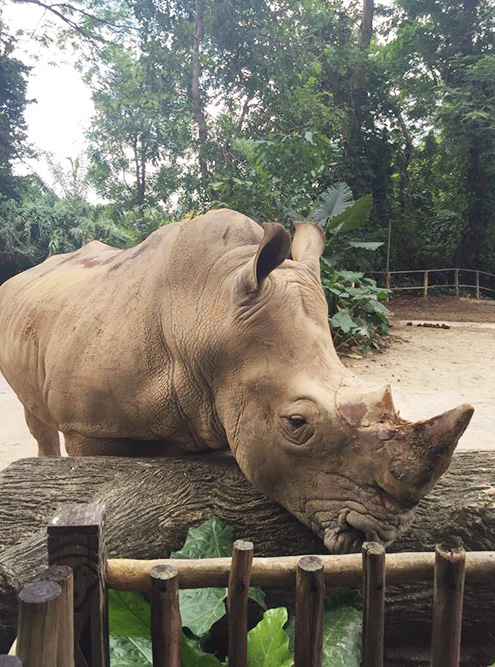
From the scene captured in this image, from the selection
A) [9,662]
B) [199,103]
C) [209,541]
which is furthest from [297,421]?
[199,103]

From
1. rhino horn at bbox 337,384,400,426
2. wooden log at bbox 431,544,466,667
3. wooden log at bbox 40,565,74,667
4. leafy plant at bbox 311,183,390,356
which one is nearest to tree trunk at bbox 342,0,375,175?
leafy plant at bbox 311,183,390,356

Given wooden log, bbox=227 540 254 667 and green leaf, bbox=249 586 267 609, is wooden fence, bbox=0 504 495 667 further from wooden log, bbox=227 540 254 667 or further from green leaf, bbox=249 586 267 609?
green leaf, bbox=249 586 267 609

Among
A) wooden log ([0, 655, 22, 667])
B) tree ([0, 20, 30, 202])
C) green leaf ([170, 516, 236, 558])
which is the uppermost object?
tree ([0, 20, 30, 202])

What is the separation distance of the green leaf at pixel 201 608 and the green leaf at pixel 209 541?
134mm

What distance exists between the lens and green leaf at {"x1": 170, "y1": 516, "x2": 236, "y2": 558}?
2080 mm

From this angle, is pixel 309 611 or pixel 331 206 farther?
pixel 331 206

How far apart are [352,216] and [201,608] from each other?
9.78 meters

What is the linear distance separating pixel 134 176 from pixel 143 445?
930 inches

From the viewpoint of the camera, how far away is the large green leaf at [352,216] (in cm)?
1070

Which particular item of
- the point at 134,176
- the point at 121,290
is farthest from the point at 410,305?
the point at 121,290

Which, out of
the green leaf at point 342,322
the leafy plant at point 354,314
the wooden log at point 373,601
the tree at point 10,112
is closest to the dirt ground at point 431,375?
the leafy plant at point 354,314

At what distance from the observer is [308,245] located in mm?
2645

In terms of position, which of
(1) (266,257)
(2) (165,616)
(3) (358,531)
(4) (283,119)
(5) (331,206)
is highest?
(4) (283,119)

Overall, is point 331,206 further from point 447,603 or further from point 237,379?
point 447,603
